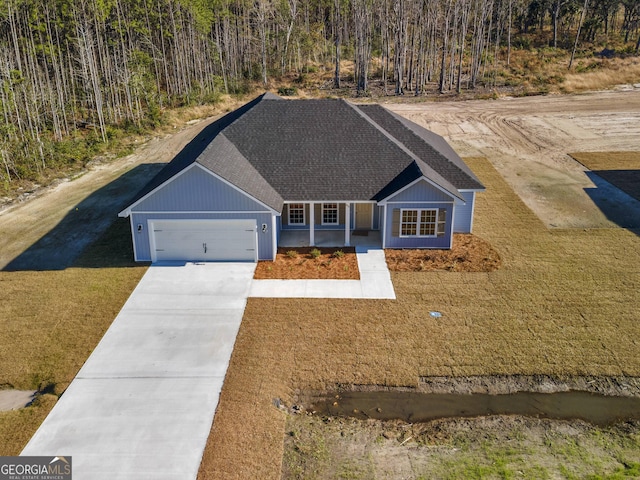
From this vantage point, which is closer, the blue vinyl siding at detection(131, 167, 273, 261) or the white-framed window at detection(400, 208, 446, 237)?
the blue vinyl siding at detection(131, 167, 273, 261)

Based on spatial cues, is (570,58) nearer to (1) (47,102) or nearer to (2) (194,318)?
(1) (47,102)

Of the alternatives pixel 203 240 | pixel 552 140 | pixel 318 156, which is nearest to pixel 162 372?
pixel 203 240

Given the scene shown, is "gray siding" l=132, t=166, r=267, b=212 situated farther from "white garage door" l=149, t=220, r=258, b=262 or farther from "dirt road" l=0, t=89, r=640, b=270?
"dirt road" l=0, t=89, r=640, b=270

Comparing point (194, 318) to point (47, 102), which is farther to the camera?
point (47, 102)

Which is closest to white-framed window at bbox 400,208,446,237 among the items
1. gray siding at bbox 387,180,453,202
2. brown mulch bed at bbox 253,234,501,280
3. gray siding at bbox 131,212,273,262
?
gray siding at bbox 387,180,453,202

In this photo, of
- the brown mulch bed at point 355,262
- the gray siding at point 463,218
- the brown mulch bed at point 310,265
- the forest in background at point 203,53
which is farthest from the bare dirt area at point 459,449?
the forest in background at point 203,53

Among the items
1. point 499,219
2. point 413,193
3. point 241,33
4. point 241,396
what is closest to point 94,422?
point 241,396

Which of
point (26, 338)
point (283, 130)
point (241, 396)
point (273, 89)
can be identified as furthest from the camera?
point (273, 89)
